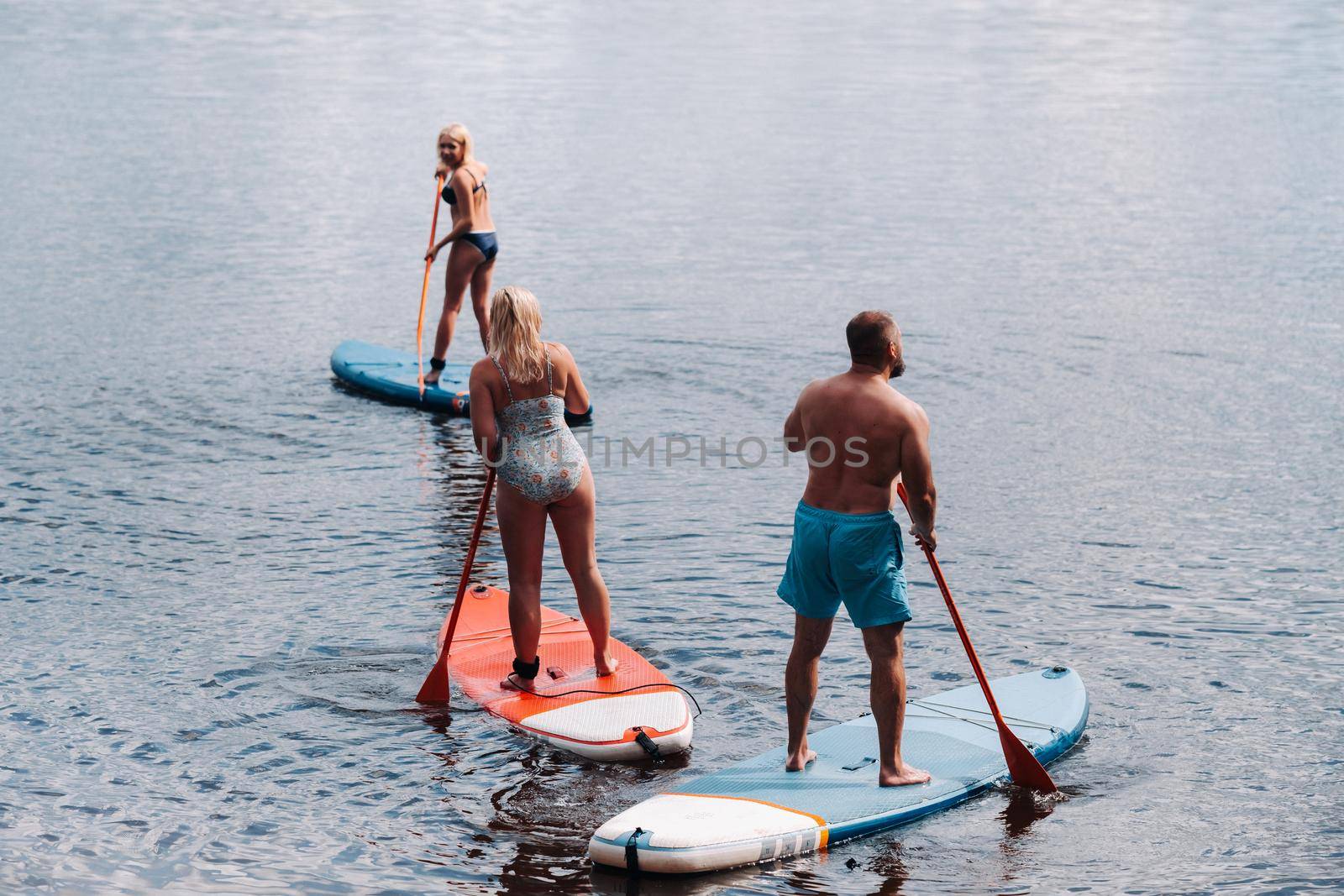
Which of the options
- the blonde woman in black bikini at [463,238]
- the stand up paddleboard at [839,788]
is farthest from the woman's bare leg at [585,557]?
the blonde woman in black bikini at [463,238]

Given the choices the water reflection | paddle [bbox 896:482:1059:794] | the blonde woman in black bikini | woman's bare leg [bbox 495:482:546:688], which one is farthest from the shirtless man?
the blonde woman in black bikini

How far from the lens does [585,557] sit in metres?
7.14

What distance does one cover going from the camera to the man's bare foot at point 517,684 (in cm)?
723

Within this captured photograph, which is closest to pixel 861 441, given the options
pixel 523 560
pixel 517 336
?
pixel 517 336

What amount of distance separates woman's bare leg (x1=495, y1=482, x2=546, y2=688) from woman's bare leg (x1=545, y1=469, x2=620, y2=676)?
0.10m

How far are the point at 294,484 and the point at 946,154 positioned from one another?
18397mm

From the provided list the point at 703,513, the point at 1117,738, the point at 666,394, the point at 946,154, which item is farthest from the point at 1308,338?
the point at 946,154

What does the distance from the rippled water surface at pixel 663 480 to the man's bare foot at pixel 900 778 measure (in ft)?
0.71

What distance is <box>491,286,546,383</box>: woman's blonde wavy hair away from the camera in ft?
22.1

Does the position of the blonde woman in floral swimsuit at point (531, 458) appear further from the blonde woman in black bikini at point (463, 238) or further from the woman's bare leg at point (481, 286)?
the woman's bare leg at point (481, 286)

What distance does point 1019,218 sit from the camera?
21.2 metres

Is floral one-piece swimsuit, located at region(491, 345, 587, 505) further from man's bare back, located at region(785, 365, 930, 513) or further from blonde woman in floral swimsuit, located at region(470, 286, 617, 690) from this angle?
man's bare back, located at region(785, 365, 930, 513)

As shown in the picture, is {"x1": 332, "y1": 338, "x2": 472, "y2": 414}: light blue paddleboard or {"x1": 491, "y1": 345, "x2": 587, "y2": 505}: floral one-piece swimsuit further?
{"x1": 332, "y1": 338, "x2": 472, "y2": 414}: light blue paddleboard

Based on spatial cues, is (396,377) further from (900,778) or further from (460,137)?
(900,778)
